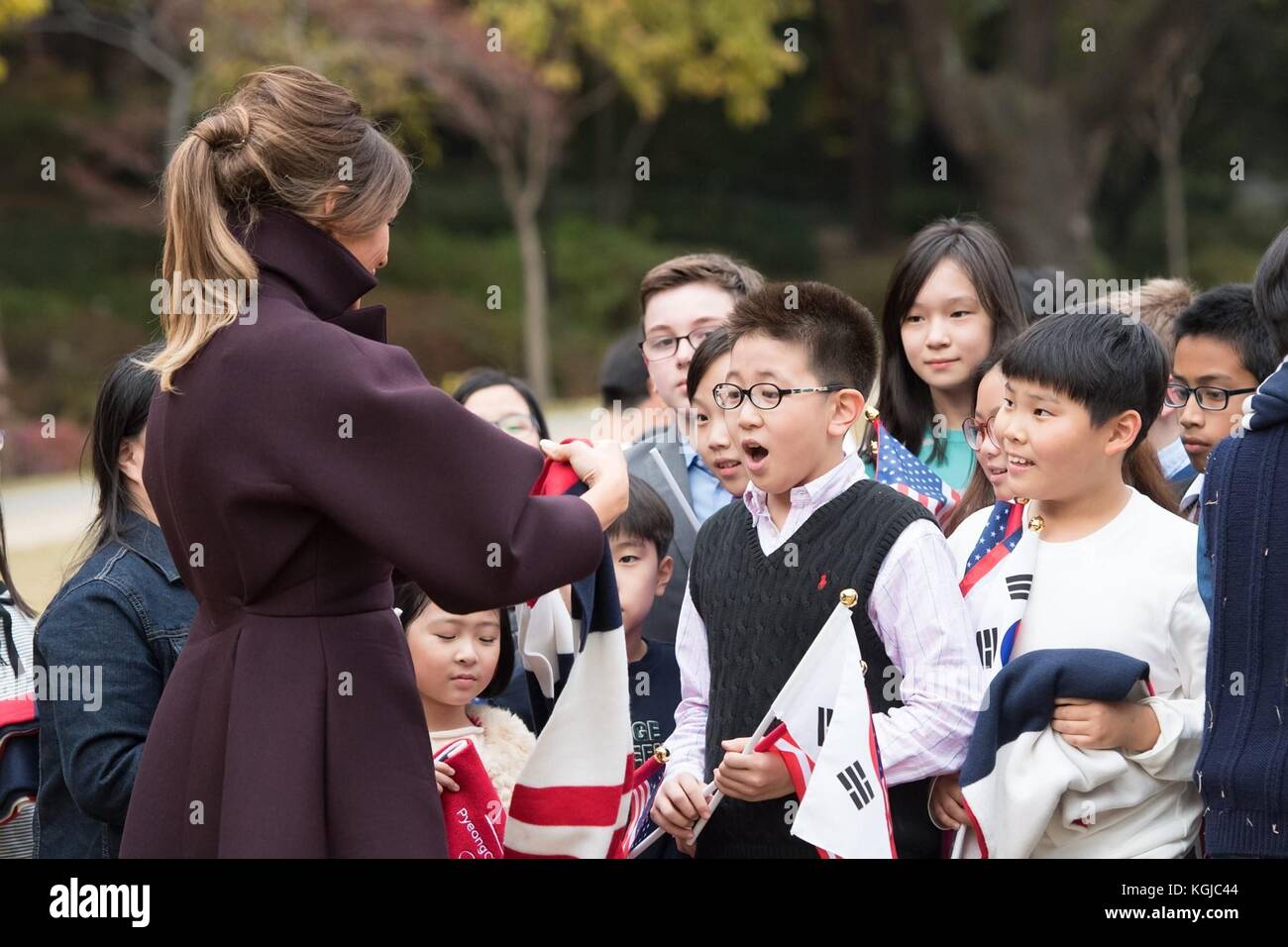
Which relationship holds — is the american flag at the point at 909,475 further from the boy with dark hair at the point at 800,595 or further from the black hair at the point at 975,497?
the boy with dark hair at the point at 800,595

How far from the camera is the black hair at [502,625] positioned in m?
3.58

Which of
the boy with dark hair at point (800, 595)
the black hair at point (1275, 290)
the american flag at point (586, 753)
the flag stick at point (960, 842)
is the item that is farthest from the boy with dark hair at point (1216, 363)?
the american flag at point (586, 753)

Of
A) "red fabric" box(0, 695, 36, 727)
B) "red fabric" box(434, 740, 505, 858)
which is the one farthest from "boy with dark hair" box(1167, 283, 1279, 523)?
"red fabric" box(0, 695, 36, 727)

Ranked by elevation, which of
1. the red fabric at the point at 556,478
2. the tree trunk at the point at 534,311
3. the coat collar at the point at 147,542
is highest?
the tree trunk at the point at 534,311

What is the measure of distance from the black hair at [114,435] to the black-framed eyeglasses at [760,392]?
128 cm

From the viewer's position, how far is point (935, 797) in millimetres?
3020

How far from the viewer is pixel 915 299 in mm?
4000

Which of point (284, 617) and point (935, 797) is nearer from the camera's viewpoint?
point (284, 617)

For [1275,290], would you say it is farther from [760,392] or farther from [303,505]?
[303,505]

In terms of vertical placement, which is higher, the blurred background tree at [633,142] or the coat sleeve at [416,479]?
the blurred background tree at [633,142]
